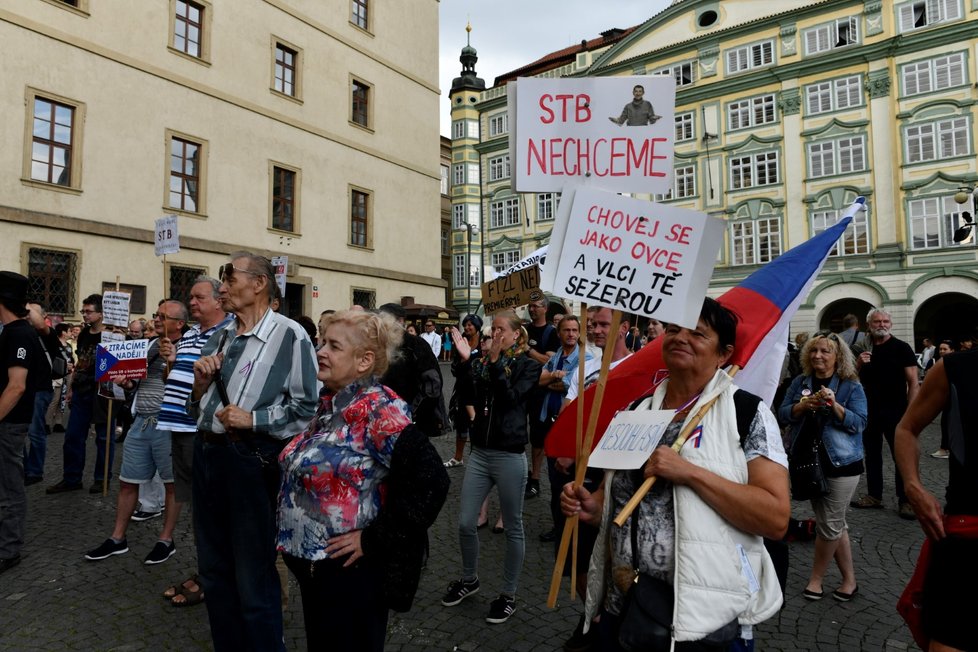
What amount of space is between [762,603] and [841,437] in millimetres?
2962

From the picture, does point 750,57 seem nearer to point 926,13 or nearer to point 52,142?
point 926,13

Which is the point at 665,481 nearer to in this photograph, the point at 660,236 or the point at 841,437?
the point at 660,236

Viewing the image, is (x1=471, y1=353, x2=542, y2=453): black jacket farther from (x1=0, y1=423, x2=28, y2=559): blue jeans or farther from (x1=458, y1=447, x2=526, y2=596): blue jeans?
(x1=0, y1=423, x2=28, y2=559): blue jeans

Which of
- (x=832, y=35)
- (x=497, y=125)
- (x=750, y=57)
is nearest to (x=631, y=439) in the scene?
(x=832, y=35)

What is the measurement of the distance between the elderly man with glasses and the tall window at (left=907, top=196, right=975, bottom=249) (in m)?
31.1

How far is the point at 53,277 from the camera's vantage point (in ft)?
53.5

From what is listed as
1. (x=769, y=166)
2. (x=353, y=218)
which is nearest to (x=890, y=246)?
(x=769, y=166)

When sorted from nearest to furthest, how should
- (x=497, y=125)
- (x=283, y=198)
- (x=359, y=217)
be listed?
(x=283, y=198) → (x=359, y=217) → (x=497, y=125)

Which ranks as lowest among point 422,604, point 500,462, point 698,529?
point 422,604

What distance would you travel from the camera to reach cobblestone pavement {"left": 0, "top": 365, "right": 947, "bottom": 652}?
3.69 meters

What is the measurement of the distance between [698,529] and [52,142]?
62.1 ft

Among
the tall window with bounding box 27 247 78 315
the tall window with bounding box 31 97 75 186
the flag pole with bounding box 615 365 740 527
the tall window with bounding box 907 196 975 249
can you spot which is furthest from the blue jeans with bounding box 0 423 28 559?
the tall window with bounding box 907 196 975 249

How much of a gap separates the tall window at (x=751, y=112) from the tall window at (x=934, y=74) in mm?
5573

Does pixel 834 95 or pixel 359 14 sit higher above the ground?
pixel 359 14
